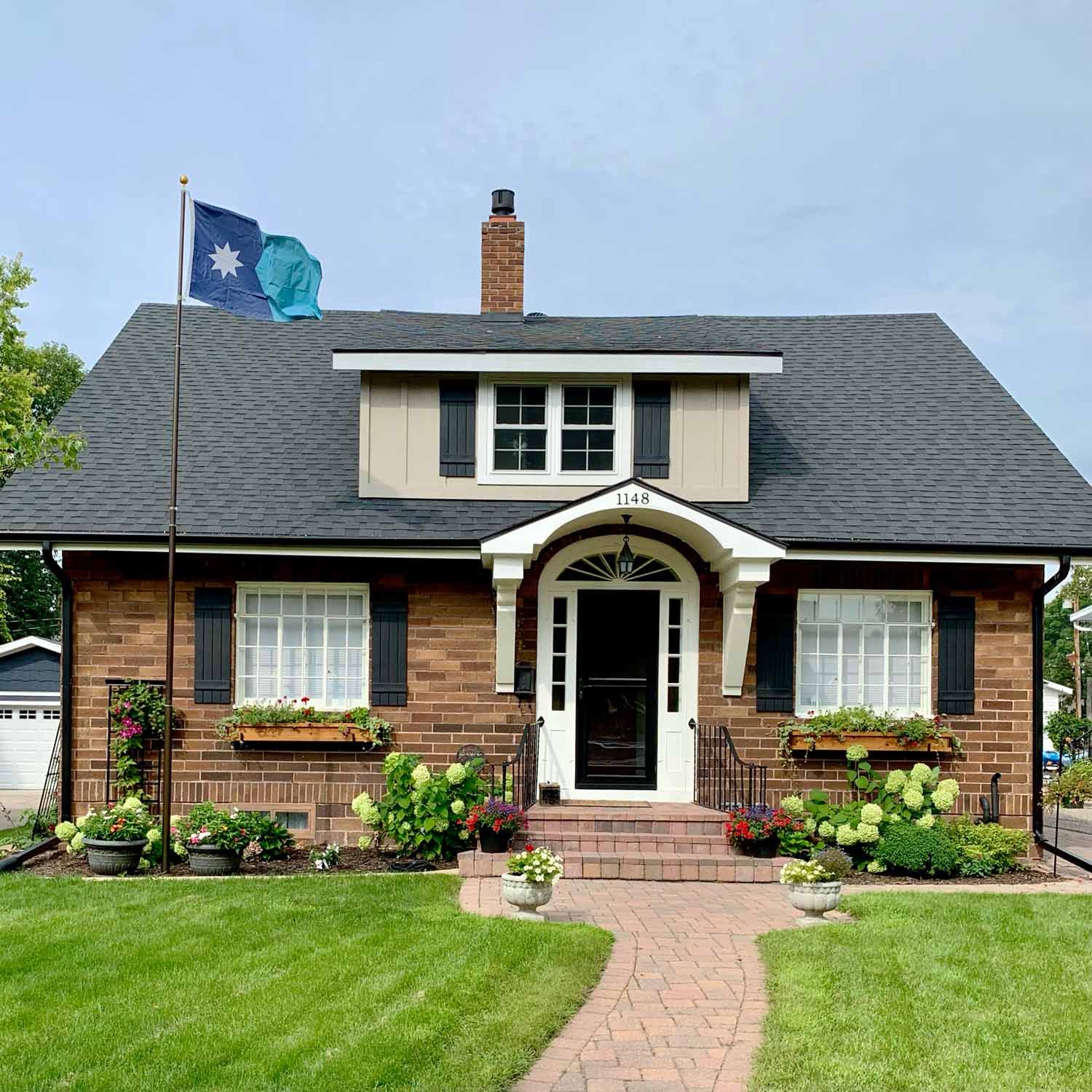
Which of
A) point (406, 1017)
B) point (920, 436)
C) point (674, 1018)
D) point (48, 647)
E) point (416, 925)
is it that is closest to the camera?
point (406, 1017)

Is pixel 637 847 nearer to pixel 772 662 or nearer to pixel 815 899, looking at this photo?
pixel 772 662

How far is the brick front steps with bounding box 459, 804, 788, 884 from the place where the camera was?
A: 33.6ft

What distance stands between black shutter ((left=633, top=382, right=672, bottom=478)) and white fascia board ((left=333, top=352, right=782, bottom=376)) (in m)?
0.31

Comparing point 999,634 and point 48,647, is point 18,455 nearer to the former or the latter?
point 999,634

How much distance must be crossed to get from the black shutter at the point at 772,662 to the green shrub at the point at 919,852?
1719 millimetres

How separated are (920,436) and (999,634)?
2.71 meters

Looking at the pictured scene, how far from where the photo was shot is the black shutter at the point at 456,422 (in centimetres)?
1259

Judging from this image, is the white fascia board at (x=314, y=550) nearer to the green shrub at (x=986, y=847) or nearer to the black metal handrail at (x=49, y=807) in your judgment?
the black metal handrail at (x=49, y=807)

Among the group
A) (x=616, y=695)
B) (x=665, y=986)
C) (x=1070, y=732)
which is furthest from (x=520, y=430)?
(x=1070, y=732)

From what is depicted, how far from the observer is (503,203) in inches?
641

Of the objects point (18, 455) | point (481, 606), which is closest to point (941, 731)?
point (481, 606)

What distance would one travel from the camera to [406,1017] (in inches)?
227

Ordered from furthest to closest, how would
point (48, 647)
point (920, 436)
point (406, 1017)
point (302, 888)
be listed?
point (48, 647), point (920, 436), point (302, 888), point (406, 1017)

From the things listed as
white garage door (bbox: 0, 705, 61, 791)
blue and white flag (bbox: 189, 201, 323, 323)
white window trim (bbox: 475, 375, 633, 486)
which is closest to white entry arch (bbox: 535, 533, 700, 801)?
white window trim (bbox: 475, 375, 633, 486)
